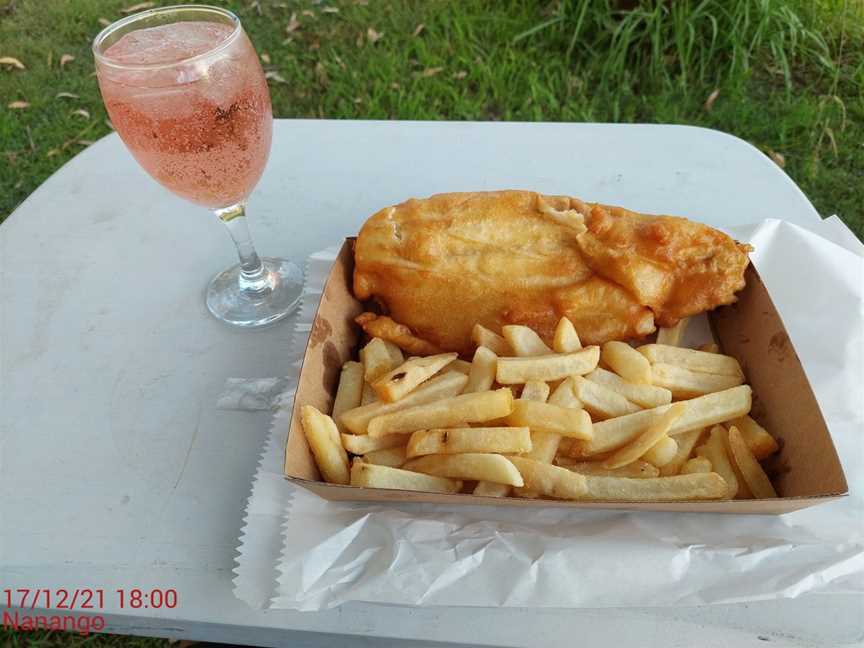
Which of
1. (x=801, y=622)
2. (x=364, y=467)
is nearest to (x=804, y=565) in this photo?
(x=801, y=622)

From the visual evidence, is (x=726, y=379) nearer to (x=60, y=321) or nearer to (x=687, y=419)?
(x=687, y=419)

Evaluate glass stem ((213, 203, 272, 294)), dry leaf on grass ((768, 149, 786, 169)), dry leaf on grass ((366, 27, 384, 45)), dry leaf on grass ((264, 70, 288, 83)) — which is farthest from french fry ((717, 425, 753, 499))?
dry leaf on grass ((366, 27, 384, 45))

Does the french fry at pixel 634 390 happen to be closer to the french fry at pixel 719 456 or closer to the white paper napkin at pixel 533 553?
the french fry at pixel 719 456

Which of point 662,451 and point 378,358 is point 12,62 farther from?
point 662,451

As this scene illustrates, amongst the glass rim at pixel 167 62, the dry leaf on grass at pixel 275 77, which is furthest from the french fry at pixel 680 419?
the dry leaf on grass at pixel 275 77

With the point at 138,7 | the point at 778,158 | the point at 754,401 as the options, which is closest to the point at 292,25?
the point at 138,7

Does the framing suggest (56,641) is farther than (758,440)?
Yes
